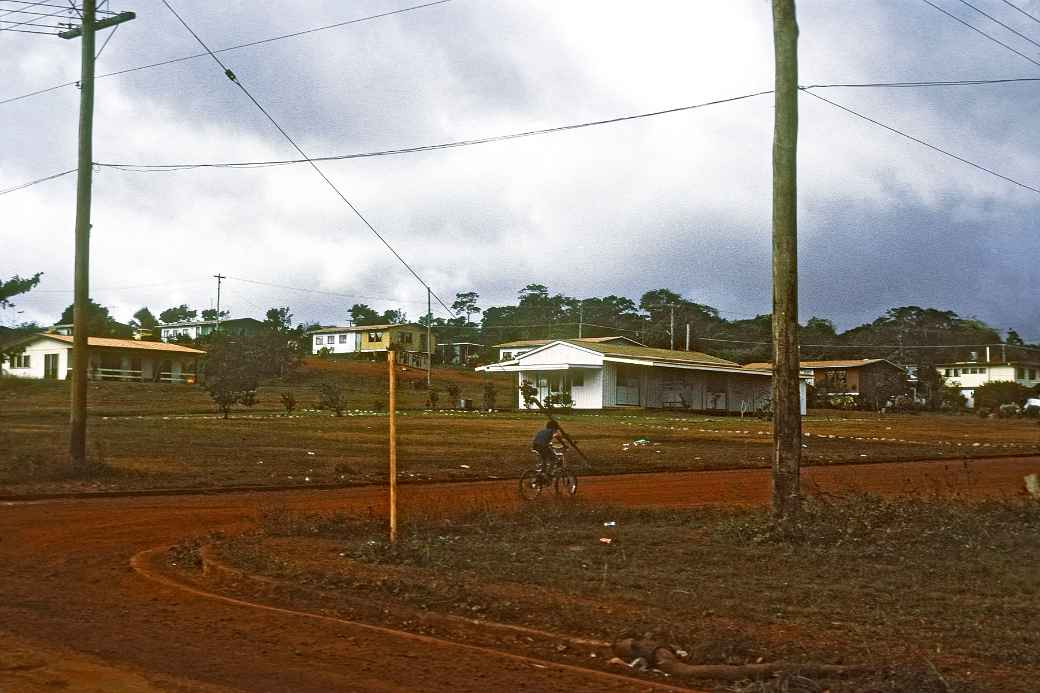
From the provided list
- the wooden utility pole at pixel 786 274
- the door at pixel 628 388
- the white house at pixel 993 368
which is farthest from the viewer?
the white house at pixel 993 368

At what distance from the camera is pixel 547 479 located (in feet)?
57.8

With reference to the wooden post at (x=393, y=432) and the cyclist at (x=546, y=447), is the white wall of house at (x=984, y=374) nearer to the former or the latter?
the cyclist at (x=546, y=447)

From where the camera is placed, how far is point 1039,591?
30.7 ft

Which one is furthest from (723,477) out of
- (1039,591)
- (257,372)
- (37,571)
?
(257,372)

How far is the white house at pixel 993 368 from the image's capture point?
9400cm

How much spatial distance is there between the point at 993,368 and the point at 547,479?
297 feet

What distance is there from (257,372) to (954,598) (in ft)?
125

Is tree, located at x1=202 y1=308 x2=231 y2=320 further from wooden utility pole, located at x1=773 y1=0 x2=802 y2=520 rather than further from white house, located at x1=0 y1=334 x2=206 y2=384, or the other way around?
wooden utility pole, located at x1=773 y1=0 x2=802 y2=520

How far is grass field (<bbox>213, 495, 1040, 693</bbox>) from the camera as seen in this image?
23.0 feet

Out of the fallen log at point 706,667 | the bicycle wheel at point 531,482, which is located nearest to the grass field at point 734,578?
the fallen log at point 706,667

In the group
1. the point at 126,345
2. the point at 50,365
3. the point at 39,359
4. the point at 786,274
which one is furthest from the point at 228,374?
the point at 39,359

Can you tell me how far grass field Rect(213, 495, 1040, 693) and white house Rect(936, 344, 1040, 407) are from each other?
283ft

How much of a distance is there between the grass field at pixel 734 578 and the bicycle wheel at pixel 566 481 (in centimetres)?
296

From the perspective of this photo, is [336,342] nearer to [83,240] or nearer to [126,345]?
[126,345]
